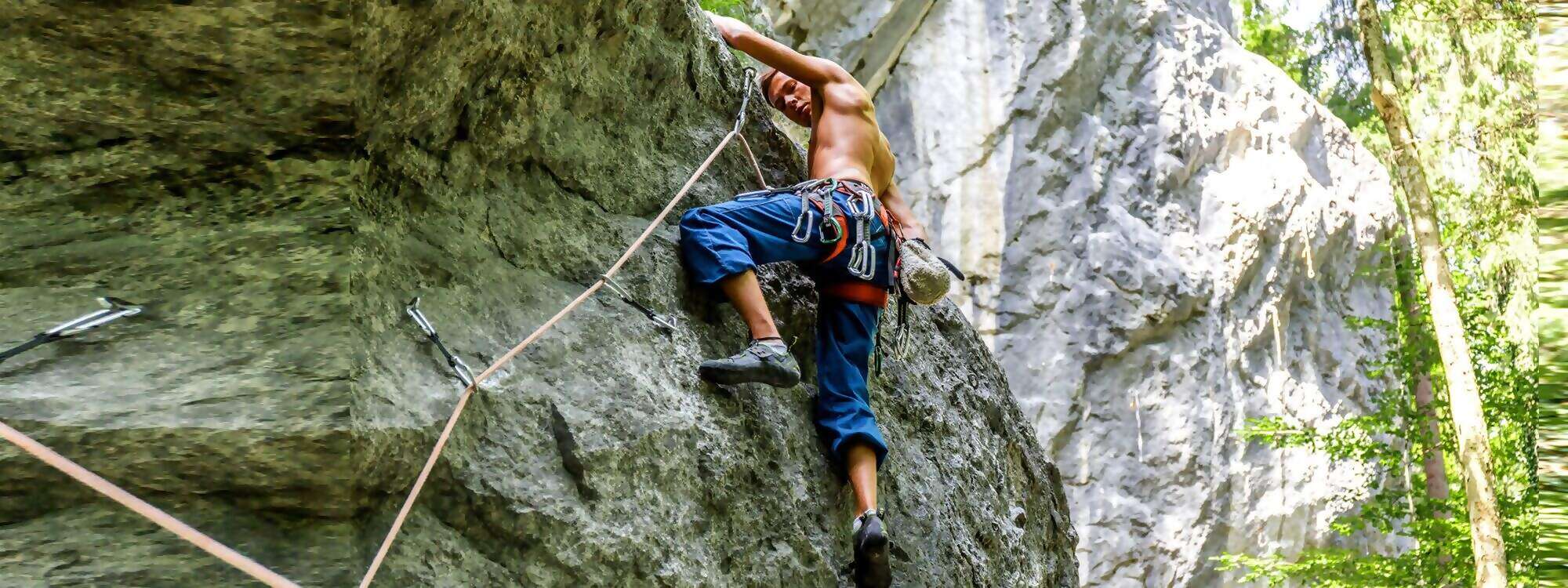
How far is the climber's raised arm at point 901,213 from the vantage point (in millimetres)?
3732

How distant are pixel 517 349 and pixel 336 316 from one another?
36 centimetres

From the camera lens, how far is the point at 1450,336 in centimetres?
716

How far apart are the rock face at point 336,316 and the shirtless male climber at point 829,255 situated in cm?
18

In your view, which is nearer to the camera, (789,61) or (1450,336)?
(789,61)

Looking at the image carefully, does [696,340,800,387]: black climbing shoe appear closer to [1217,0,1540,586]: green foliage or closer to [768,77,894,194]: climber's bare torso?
[768,77,894,194]: climber's bare torso

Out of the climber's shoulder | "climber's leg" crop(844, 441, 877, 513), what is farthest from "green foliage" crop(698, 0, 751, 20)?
"climber's leg" crop(844, 441, 877, 513)

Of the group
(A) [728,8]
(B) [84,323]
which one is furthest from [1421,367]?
(B) [84,323]

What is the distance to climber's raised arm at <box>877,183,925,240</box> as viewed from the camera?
12.2ft

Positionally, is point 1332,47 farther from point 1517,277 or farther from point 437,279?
point 437,279

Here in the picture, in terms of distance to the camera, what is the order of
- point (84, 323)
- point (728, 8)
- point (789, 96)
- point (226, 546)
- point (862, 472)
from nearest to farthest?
point (226, 546), point (84, 323), point (862, 472), point (789, 96), point (728, 8)

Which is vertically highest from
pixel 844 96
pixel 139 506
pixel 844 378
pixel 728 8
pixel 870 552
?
pixel 728 8

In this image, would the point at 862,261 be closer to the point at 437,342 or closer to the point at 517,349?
the point at 517,349

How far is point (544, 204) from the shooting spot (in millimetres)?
2789

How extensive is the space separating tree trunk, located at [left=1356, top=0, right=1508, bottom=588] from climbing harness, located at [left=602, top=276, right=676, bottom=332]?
6.17 metres
